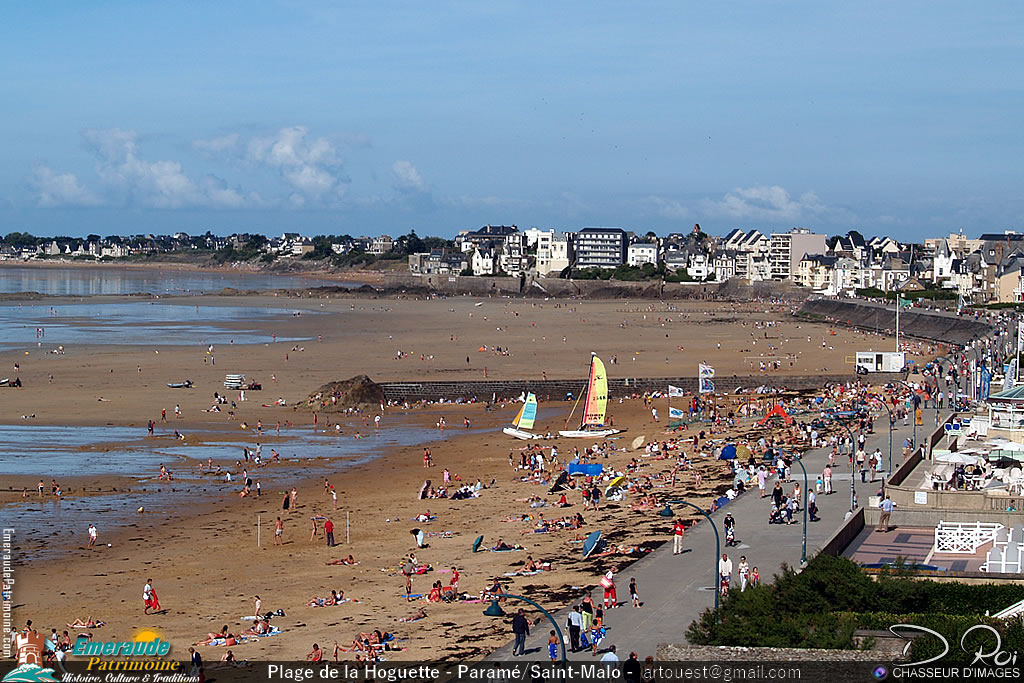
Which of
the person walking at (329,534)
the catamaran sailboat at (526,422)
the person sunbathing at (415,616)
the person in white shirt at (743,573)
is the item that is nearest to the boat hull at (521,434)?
the catamaran sailboat at (526,422)

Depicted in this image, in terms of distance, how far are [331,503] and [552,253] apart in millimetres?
130142

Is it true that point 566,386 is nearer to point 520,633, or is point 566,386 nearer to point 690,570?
point 690,570

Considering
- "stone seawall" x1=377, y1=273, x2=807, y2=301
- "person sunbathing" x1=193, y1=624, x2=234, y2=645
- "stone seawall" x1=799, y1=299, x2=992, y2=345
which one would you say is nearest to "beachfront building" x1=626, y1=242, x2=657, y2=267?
"stone seawall" x1=377, y1=273, x2=807, y2=301

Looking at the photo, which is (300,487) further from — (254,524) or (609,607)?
(609,607)

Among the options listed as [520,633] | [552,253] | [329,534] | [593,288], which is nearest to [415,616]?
[520,633]

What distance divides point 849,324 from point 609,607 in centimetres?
7061

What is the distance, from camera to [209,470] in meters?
29.2

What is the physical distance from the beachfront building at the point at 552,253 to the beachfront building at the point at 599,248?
1632 mm

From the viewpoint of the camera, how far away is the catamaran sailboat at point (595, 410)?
34344 millimetres

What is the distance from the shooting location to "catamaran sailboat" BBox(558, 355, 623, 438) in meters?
34.3

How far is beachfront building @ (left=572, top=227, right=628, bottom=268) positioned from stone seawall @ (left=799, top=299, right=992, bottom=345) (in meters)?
54.5

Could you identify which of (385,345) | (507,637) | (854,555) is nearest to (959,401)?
(854,555)

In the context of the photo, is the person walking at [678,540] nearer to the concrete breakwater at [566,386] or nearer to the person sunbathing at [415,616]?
the person sunbathing at [415,616]

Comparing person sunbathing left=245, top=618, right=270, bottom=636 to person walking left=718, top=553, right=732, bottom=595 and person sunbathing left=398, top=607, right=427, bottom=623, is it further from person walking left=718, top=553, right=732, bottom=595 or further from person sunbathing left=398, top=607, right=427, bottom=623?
person walking left=718, top=553, right=732, bottom=595
